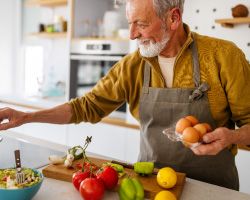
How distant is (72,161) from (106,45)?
172 cm

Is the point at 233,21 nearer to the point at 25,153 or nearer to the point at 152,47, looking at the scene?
the point at 152,47

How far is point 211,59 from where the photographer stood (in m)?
1.32

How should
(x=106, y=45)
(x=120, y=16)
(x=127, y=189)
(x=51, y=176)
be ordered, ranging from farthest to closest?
1. (x=120, y=16)
2. (x=106, y=45)
3. (x=51, y=176)
4. (x=127, y=189)

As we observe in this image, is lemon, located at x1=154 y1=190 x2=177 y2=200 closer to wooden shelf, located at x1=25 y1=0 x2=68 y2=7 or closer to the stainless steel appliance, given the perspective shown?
the stainless steel appliance

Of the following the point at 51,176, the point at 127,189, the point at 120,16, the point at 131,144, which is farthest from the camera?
the point at 120,16

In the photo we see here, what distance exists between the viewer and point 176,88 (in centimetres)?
136

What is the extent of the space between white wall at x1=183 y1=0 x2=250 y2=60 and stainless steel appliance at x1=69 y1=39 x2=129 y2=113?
0.56 metres

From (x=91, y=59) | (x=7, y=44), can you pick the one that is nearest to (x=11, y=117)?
(x=91, y=59)

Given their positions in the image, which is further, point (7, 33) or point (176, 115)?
point (7, 33)

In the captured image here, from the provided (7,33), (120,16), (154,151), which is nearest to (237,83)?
(154,151)

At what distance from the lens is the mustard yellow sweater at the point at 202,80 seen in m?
1.29

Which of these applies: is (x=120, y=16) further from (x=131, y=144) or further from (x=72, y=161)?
(x=72, y=161)

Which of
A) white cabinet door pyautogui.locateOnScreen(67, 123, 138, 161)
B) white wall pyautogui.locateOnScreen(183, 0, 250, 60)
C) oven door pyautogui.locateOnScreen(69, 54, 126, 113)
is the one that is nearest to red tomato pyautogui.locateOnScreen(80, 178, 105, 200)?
white cabinet door pyautogui.locateOnScreen(67, 123, 138, 161)

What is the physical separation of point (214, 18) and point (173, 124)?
1421mm
